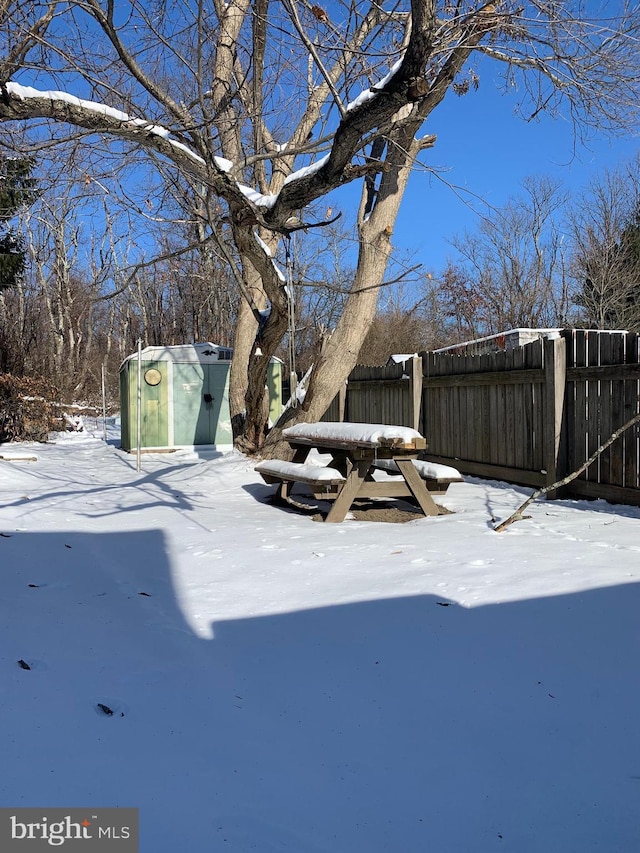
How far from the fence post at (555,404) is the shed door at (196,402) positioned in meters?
8.64

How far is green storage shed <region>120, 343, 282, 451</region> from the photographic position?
14.3 meters

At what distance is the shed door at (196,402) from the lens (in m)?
14.5

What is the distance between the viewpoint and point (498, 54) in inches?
329

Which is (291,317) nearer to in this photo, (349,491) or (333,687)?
(349,491)

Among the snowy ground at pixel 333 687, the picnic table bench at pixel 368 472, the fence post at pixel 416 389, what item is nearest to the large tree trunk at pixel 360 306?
the fence post at pixel 416 389

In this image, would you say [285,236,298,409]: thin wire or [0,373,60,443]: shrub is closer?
[285,236,298,409]: thin wire

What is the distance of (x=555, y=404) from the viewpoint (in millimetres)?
7398

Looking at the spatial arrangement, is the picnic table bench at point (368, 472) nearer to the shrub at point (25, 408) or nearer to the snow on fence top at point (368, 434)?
the snow on fence top at point (368, 434)

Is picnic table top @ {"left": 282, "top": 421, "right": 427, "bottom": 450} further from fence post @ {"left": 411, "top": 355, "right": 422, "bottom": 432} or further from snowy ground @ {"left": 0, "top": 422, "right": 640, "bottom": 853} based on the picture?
fence post @ {"left": 411, "top": 355, "right": 422, "bottom": 432}

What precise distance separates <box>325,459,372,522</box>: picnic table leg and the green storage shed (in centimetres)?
852

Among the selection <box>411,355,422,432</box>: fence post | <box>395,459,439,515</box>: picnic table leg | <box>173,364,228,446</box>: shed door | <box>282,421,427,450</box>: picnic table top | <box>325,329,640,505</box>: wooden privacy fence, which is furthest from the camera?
<box>173,364,228,446</box>: shed door

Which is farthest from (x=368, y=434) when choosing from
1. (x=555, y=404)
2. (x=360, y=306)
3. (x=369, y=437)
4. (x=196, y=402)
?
(x=196, y=402)

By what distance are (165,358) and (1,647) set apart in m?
11.6

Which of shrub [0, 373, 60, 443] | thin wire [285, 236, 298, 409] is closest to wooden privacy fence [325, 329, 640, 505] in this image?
thin wire [285, 236, 298, 409]
